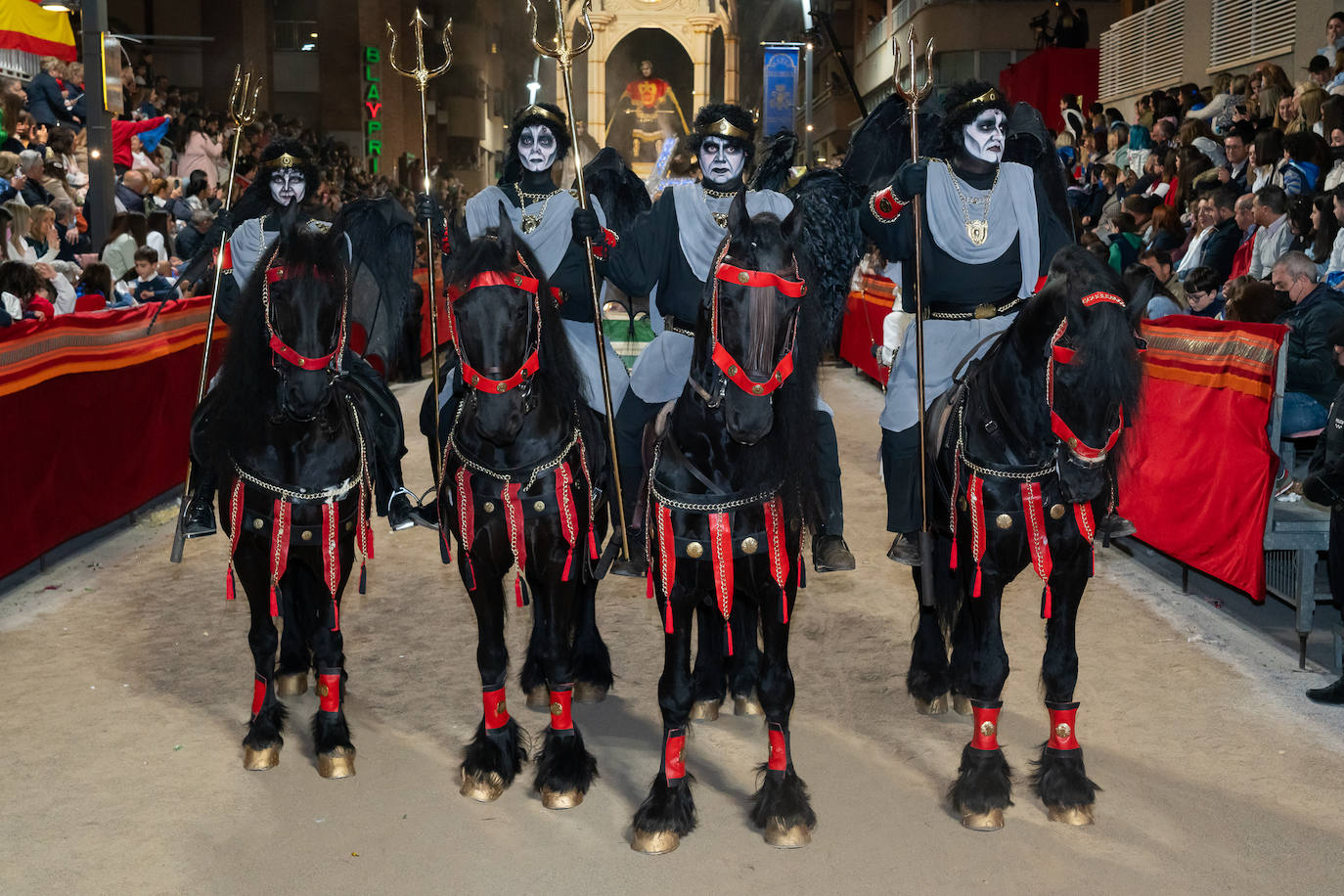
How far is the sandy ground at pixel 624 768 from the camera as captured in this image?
433 cm

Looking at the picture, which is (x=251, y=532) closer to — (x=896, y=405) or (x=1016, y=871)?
(x=896, y=405)

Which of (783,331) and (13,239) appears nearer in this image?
(783,331)

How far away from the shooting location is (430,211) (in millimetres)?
5320

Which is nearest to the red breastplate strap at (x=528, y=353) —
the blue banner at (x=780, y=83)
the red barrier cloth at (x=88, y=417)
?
the red barrier cloth at (x=88, y=417)

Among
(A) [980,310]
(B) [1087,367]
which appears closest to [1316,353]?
(A) [980,310]

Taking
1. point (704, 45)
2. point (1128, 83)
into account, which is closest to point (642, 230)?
point (1128, 83)

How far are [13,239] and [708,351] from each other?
29.2 ft

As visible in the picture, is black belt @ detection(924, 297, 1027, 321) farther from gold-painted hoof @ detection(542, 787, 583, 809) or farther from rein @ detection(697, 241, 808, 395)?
gold-painted hoof @ detection(542, 787, 583, 809)

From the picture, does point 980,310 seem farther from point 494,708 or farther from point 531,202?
point 494,708

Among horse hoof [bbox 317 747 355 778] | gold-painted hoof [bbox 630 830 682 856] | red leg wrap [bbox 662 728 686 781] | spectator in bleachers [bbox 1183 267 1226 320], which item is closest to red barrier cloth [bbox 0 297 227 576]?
horse hoof [bbox 317 747 355 778]

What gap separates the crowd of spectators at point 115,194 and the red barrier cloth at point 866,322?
6193 millimetres

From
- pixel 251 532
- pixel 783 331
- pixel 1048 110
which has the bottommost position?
pixel 251 532

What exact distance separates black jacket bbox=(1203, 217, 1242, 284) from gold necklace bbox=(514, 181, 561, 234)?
7.10 m

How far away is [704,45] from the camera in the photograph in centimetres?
4031
